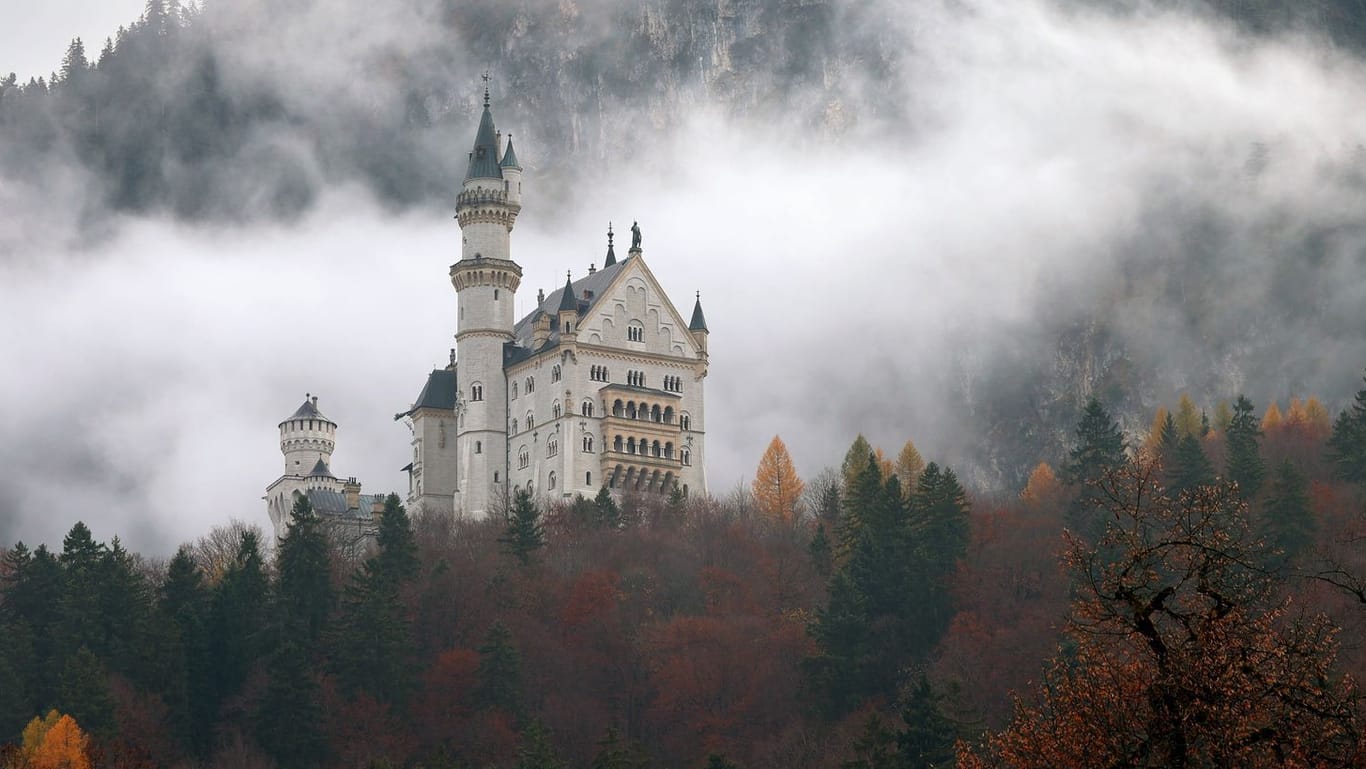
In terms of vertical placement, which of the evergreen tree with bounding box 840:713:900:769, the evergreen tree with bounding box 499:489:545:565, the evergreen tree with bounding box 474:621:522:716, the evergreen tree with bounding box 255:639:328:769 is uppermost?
the evergreen tree with bounding box 499:489:545:565

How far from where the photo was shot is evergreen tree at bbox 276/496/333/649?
276ft

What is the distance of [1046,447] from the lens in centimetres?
18912

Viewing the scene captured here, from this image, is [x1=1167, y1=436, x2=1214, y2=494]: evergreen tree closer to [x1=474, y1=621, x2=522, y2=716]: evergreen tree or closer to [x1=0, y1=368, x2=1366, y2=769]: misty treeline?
[x1=0, y1=368, x2=1366, y2=769]: misty treeline

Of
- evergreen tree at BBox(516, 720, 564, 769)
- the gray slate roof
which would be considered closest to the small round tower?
the gray slate roof

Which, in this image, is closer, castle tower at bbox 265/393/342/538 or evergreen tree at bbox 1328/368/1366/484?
evergreen tree at bbox 1328/368/1366/484

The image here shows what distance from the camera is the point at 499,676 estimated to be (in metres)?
81.0

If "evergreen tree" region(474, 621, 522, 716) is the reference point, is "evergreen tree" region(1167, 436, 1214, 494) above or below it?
above

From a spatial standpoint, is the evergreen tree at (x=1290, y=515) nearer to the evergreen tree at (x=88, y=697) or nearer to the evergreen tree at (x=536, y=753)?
the evergreen tree at (x=536, y=753)

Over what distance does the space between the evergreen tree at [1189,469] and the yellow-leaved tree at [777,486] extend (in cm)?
2177

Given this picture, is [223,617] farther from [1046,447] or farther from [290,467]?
[1046,447]

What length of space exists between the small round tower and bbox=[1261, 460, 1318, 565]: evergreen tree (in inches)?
2581

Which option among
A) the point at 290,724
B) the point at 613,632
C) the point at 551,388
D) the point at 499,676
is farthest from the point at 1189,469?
the point at 290,724

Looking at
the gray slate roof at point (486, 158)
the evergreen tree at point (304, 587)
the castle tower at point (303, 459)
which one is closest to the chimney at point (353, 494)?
the castle tower at point (303, 459)

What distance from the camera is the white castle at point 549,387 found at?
11388 centimetres
